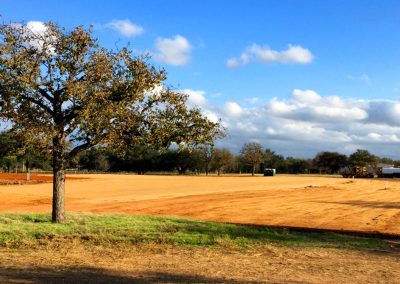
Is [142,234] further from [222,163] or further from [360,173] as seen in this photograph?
[222,163]

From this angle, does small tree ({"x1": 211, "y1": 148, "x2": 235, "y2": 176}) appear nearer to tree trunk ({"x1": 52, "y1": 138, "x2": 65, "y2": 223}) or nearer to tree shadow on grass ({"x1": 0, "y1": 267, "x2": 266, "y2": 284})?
tree trunk ({"x1": 52, "y1": 138, "x2": 65, "y2": 223})

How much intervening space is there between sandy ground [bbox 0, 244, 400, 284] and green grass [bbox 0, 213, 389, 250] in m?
0.81

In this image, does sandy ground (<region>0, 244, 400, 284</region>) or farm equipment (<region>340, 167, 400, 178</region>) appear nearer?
sandy ground (<region>0, 244, 400, 284</region>)

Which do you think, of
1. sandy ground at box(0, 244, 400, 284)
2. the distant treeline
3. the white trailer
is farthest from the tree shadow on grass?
the white trailer

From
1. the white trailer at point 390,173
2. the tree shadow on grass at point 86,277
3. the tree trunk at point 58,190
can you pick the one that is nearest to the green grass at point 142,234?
the tree trunk at point 58,190

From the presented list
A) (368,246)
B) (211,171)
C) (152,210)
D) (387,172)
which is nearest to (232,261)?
(368,246)

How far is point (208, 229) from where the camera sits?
15.6 metres

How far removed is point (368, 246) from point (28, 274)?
28.3ft

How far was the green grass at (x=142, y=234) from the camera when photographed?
12.9m

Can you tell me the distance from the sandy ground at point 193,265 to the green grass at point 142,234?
0.81 metres

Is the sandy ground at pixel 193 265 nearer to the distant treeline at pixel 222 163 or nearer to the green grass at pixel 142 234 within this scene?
the green grass at pixel 142 234

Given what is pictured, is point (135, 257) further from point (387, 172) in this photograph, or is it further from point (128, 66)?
point (387, 172)

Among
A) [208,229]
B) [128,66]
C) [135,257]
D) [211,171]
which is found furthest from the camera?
[211,171]

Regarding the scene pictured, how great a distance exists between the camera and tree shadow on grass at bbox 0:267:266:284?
839cm
